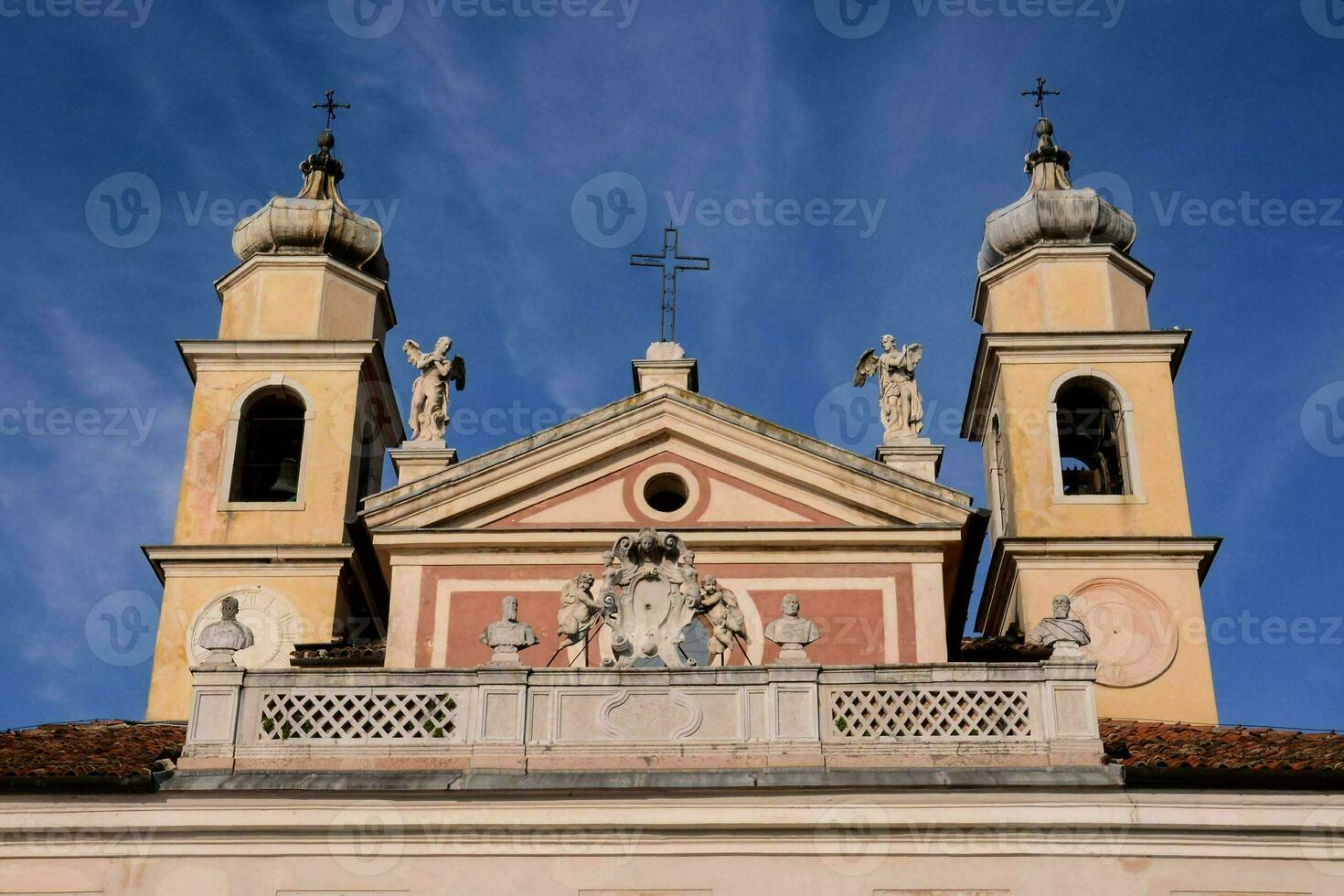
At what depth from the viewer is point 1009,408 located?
27484 millimetres

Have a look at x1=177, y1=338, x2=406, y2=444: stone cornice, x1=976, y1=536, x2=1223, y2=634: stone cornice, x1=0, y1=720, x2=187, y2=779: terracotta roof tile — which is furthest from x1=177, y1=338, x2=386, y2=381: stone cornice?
x1=976, y1=536, x2=1223, y2=634: stone cornice

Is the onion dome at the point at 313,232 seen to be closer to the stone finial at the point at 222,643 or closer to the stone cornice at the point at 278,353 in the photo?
the stone cornice at the point at 278,353

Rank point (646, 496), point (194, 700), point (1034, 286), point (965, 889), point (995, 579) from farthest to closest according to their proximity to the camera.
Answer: point (1034, 286), point (995, 579), point (646, 496), point (194, 700), point (965, 889)

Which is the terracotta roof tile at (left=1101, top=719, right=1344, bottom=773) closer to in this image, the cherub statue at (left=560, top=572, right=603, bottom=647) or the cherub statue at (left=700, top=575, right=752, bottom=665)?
the cherub statue at (left=700, top=575, right=752, bottom=665)

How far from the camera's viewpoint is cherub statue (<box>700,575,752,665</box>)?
1930 centimetres

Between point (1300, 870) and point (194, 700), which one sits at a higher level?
point (194, 700)

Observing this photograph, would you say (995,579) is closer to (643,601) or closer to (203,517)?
(643,601)

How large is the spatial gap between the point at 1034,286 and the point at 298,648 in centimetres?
1146

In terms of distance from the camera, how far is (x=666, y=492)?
2416cm

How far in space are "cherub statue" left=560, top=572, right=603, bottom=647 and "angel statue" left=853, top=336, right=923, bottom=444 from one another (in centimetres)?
644

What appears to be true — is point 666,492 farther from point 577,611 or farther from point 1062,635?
point 1062,635

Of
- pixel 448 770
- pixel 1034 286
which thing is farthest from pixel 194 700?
pixel 1034 286

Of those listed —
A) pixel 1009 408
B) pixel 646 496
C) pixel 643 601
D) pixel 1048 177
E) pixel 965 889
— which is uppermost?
pixel 1048 177

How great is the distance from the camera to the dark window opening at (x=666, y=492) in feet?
78.6
